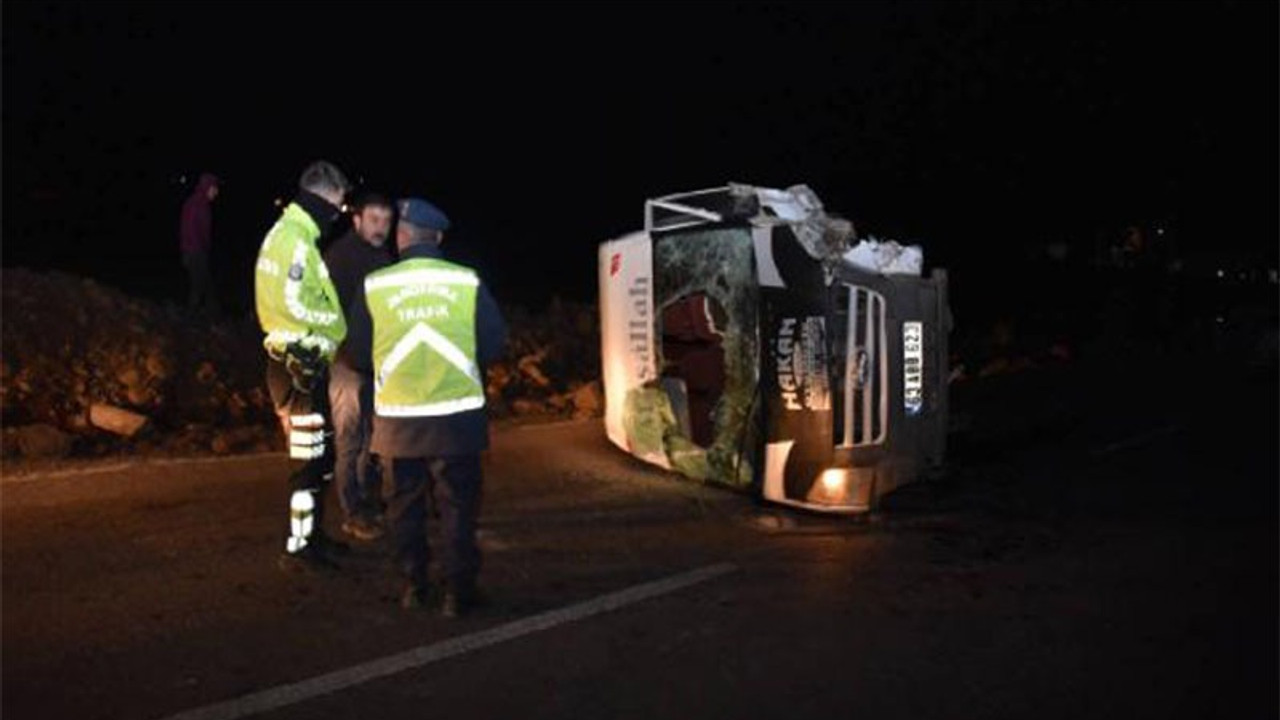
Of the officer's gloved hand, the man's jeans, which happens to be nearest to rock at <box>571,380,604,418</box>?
the man's jeans

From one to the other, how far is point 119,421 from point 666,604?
18.7 ft

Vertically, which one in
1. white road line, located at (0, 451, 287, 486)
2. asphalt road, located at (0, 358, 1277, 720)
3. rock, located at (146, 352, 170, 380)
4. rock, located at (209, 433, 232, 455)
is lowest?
asphalt road, located at (0, 358, 1277, 720)

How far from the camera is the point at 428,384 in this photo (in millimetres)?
5434

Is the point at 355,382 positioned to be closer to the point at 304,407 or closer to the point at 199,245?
the point at 304,407

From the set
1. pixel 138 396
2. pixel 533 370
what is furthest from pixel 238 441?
pixel 533 370

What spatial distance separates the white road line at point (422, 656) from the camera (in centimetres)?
453

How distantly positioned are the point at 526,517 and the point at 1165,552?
3.57 meters

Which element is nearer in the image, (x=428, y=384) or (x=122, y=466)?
(x=428, y=384)

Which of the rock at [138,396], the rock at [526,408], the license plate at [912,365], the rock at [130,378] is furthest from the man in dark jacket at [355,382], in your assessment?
the rock at [526,408]

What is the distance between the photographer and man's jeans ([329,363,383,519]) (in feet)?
21.6

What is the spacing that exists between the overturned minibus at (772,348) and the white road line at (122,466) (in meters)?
2.59

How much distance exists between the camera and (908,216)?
32.2 m

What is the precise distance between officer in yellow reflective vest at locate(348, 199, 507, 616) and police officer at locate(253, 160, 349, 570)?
47cm

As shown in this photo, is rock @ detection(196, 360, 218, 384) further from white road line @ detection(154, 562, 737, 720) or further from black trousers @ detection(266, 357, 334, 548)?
white road line @ detection(154, 562, 737, 720)
